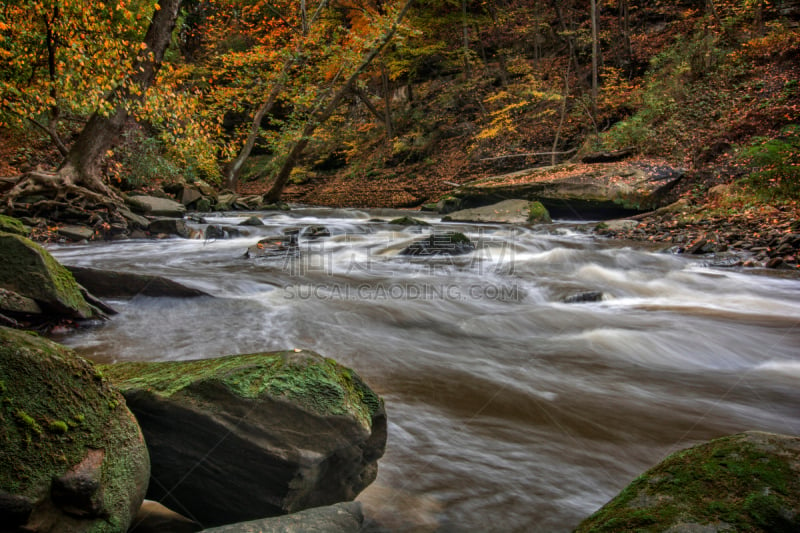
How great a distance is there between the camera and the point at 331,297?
6590 millimetres

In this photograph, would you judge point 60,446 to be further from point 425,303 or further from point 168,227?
point 168,227

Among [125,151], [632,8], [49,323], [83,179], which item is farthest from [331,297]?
[632,8]

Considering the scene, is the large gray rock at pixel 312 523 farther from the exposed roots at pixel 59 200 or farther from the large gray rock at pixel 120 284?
the exposed roots at pixel 59 200

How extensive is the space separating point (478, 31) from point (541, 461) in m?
22.0

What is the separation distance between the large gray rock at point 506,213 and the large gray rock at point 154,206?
8.03 meters

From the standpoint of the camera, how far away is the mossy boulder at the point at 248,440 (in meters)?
1.90

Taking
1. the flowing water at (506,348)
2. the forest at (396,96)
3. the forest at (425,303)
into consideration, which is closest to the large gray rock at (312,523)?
the forest at (425,303)

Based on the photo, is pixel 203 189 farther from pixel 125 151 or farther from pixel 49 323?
pixel 49 323

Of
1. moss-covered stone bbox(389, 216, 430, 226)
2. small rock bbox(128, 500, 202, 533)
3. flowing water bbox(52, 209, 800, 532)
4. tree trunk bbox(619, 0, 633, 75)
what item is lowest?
flowing water bbox(52, 209, 800, 532)

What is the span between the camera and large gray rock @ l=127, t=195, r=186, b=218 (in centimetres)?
1214

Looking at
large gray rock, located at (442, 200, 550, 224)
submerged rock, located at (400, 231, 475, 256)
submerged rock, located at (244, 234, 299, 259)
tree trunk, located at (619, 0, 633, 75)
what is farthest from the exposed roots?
tree trunk, located at (619, 0, 633, 75)

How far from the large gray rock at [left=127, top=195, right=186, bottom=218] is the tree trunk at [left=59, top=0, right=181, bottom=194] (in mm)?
1812

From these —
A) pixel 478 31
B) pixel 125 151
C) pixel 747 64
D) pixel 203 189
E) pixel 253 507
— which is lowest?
pixel 253 507

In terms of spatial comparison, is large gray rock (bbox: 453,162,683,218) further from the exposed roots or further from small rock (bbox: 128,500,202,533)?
small rock (bbox: 128,500,202,533)
